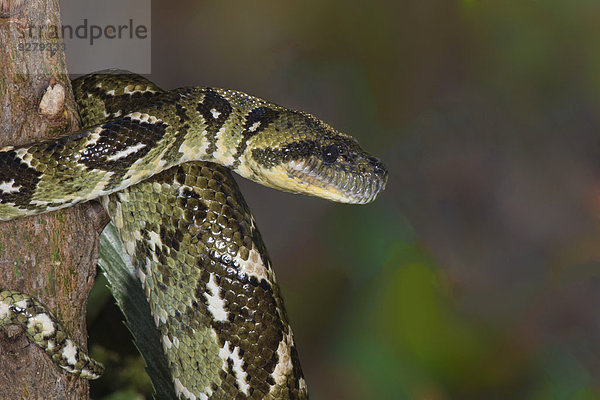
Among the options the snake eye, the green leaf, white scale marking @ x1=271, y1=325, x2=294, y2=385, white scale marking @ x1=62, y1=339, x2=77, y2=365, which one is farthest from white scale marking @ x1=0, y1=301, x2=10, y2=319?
the snake eye

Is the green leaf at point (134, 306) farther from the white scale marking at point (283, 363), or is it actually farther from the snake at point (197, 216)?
the white scale marking at point (283, 363)

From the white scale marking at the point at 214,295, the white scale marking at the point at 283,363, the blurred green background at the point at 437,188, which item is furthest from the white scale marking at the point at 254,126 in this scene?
the blurred green background at the point at 437,188

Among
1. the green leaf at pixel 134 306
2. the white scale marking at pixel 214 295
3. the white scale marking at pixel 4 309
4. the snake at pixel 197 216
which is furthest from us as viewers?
the green leaf at pixel 134 306

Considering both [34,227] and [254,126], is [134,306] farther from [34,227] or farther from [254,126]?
[254,126]

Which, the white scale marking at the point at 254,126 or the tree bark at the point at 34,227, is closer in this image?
the tree bark at the point at 34,227

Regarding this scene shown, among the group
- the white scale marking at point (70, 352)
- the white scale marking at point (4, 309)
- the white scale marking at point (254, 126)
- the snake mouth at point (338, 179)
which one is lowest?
the white scale marking at point (70, 352)

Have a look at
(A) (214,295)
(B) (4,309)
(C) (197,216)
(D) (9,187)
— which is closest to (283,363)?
(A) (214,295)

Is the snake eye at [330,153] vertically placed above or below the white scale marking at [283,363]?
above
